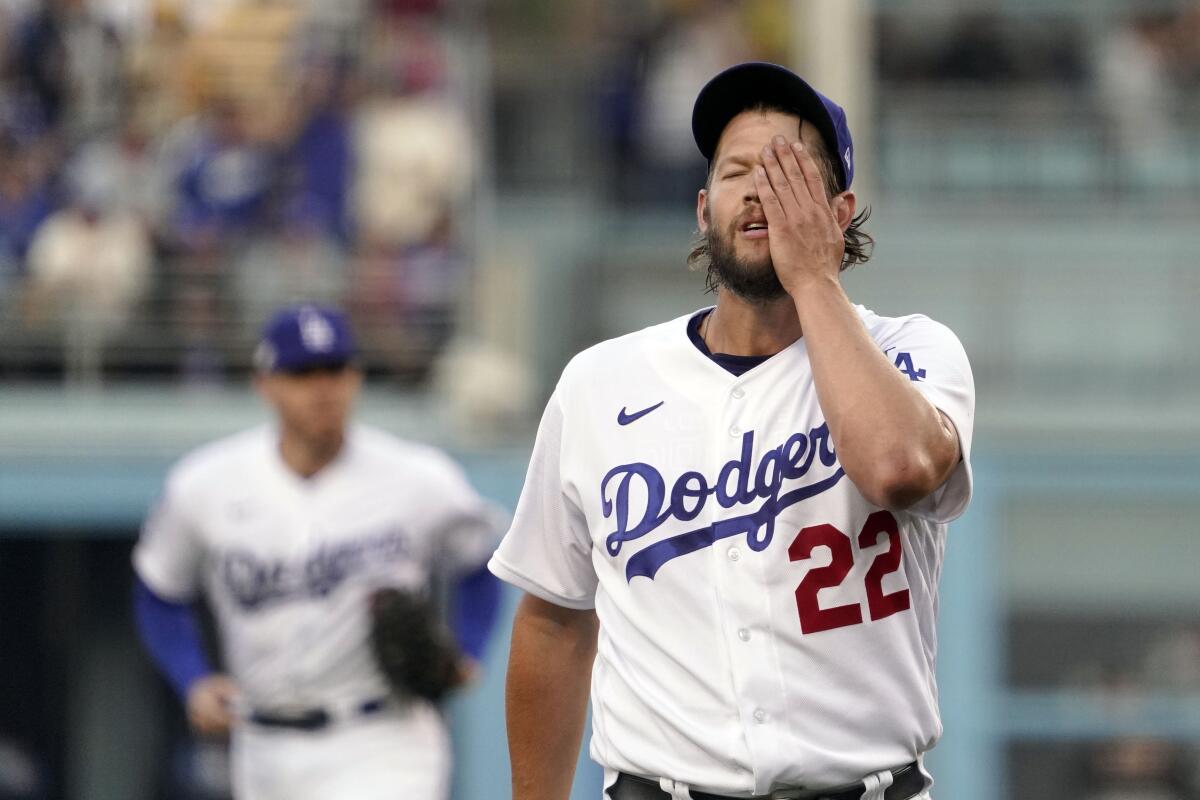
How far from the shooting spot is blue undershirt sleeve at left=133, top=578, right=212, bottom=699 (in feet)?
21.2

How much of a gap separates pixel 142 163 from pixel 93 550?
2.74 m

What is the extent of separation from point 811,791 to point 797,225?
914 mm

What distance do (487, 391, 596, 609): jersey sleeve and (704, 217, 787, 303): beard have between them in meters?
0.44

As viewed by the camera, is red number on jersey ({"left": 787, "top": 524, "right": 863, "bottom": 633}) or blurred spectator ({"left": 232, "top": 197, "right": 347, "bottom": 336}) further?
blurred spectator ({"left": 232, "top": 197, "right": 347, "bottom": 336})

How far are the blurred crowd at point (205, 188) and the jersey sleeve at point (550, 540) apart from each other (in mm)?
7292

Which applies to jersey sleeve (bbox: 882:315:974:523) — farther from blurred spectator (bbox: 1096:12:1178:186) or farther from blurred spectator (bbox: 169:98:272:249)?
blurred spectator (bbox: 1096:12:1178:186)

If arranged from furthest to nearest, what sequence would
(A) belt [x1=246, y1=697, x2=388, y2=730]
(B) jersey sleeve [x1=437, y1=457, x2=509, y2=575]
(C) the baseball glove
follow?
(B) jersey sleeve [x1=437, y1=457, x2=509, y2=575], (A) belt [x1=246, y1=697, x2=388, y2=730], (C) the baseball glove

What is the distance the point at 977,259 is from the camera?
1204cm

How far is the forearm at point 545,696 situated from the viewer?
12.3 ft

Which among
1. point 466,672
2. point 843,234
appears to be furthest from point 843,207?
point 466,672

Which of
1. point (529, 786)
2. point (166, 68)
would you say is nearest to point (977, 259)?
point (166, 68)

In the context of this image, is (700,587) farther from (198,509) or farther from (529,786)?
(198,509)

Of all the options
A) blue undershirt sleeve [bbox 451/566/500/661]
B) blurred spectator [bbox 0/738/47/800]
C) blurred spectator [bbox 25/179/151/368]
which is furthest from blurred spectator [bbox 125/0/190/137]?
blue undershirt sleeve [bbox 451/566/500/661]

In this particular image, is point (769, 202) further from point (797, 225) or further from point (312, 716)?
point (312, 716)
